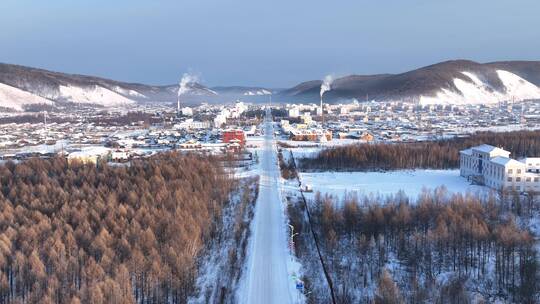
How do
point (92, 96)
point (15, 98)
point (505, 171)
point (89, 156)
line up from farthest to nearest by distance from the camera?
point (92, 96), point (15, 98), point (89, 156), point (505, 171)

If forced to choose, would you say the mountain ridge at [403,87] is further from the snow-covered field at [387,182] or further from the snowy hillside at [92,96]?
the snow-covered field at [387,182]

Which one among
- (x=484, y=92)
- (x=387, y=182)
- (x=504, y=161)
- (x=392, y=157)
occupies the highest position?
(x=484, y=92)

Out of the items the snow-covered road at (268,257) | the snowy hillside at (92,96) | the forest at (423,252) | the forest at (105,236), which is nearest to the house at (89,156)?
the forest at (105,236)

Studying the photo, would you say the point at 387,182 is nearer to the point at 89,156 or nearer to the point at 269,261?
the point at 269,261

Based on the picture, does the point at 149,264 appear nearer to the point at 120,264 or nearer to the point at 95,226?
the point at 120,264

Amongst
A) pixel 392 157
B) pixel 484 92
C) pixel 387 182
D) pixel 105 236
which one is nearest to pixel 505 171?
pixel 387 182
